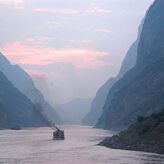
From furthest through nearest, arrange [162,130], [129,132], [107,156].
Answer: [129,132]
[162,130]
[107,156]

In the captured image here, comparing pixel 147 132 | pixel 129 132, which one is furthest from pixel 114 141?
pixel 147 132

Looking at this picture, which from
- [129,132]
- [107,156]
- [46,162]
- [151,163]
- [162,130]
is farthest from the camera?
[129,132]

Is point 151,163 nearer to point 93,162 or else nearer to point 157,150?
point 93,162

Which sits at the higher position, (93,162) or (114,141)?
(114,141)

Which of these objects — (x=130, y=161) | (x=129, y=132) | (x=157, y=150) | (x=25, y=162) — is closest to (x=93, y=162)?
(x=130, y=161)

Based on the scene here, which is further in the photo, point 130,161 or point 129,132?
point 129,132

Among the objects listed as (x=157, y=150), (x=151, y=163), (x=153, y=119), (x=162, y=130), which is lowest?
(x=151, y=163)

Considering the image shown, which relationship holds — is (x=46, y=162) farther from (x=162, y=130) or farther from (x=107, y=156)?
(x=162, y=130)
